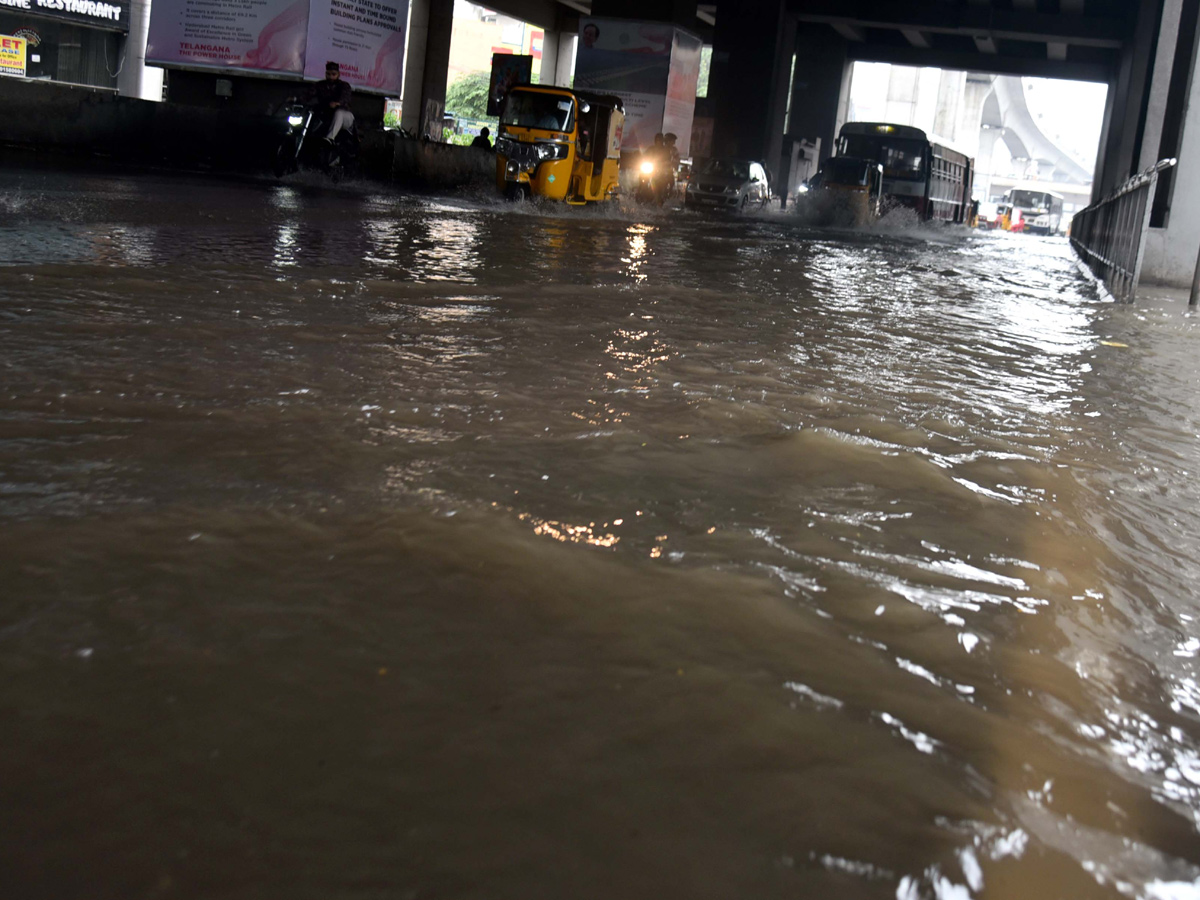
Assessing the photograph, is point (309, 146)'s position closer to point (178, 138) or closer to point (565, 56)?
point (178, 138)

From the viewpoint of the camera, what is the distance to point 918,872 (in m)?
1.45

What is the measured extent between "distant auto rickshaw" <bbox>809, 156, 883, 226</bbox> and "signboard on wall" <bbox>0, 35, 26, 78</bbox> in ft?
71.4

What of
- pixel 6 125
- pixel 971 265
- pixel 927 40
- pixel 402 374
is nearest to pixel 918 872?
pixel 402 374

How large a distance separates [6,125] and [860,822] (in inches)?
673

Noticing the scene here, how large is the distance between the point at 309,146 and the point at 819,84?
32472mm

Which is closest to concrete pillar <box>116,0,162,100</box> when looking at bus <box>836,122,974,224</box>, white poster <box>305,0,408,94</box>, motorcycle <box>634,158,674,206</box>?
white poster <box>305,0,408,94</box>

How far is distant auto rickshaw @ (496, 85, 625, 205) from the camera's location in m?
17.3

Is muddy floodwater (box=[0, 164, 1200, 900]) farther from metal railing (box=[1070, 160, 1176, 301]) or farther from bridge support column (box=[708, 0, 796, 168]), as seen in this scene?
bridge support column (box=[708, 0, 796, 168])

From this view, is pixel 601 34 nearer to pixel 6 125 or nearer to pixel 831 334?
pixel 6 125

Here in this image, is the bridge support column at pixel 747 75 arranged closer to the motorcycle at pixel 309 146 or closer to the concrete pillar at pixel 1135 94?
the concrete pillar at pixel 1135 94

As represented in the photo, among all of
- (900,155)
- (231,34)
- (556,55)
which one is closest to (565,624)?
(231,34)

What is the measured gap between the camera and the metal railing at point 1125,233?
36.1 ft

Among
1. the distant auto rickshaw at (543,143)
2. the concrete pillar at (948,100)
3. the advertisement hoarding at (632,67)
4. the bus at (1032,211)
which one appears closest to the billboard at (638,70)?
the advertisement hoarding at (632,67)

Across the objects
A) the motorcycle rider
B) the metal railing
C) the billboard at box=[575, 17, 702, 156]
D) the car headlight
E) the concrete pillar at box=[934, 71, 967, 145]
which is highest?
the concrete pillar at box=[934, 71, 967, 145]
